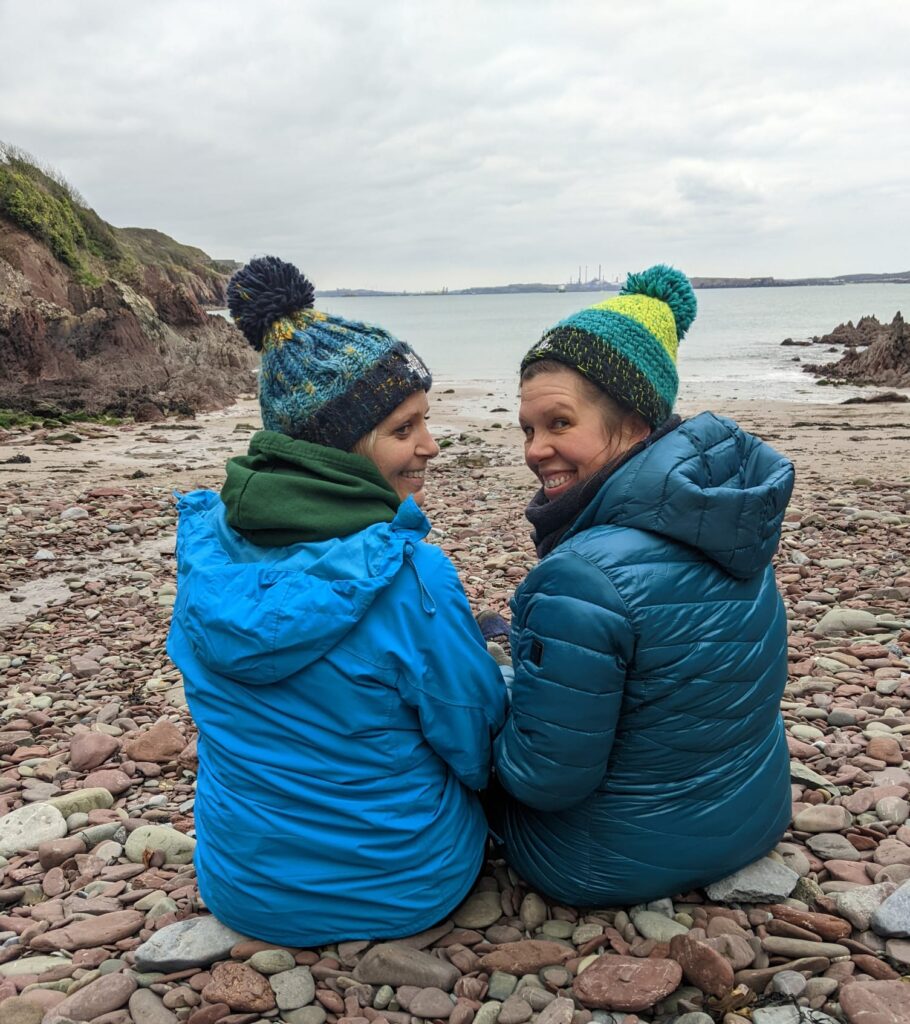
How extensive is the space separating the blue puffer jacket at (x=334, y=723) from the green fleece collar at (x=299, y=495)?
0.06m

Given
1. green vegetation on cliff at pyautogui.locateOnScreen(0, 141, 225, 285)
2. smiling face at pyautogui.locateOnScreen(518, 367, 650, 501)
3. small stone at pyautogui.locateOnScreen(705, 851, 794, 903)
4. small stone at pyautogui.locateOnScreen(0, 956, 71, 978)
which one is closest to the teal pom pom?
smiling face at pyautogui.locateOnScreen(518, 367, 650, 501)

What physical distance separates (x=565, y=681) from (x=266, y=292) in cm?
145

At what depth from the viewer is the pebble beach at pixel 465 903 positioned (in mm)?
2355

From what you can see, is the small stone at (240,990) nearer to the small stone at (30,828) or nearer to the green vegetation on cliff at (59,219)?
the small stone at (30,828)

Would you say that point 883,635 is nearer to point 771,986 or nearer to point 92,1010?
point 771,986

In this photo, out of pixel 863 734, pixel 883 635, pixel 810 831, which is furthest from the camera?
pixel 883 635

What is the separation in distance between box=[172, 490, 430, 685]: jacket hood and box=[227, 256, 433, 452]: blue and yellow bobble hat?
1.31 ft

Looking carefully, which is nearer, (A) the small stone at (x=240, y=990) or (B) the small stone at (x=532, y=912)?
(A) the small stone at (x=240, y=990)

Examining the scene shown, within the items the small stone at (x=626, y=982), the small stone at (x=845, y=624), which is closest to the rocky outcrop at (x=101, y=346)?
the small stone at (x=845, y=624)

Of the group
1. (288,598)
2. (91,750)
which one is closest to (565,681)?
(288,598)

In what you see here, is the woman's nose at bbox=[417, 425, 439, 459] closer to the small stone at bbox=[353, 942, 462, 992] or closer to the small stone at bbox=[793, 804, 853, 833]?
the small stone at bbox=[353, 942, 462, 992]

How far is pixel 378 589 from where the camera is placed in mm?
2248

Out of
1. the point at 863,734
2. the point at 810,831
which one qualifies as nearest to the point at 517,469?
the point at 863,734

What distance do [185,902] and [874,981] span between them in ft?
6.65
